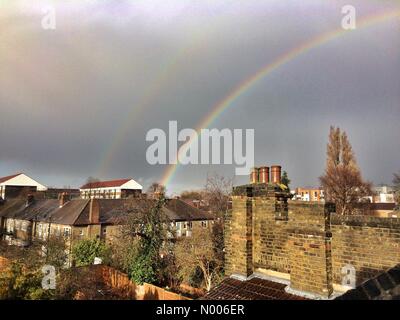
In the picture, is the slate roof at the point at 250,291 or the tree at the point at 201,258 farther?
the tree at the point at 201,258

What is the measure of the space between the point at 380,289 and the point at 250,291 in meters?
3.00

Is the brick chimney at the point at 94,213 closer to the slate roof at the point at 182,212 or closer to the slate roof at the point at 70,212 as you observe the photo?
the slate roof at the point at 70,212

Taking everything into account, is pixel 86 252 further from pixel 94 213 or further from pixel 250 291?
pixel 250 291

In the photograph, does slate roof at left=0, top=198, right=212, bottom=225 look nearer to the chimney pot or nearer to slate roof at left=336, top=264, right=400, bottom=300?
the chimney pot

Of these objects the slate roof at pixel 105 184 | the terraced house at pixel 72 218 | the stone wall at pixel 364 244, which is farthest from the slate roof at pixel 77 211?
the slate roof at pixel 105 184

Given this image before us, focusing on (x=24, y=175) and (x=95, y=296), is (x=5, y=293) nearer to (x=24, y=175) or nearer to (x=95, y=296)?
(x=95, y=296)

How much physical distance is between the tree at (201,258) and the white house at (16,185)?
7095 cm

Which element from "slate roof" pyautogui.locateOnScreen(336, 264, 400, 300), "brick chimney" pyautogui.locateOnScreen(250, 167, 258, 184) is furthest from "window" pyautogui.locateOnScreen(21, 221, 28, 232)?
"slate roof" pyautogui.locateOnScreen(336, 264, 400, 300)

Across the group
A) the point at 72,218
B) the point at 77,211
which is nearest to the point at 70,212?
the point at 77,211

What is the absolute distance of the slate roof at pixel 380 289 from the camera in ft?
11.8

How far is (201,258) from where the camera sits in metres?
20.2
